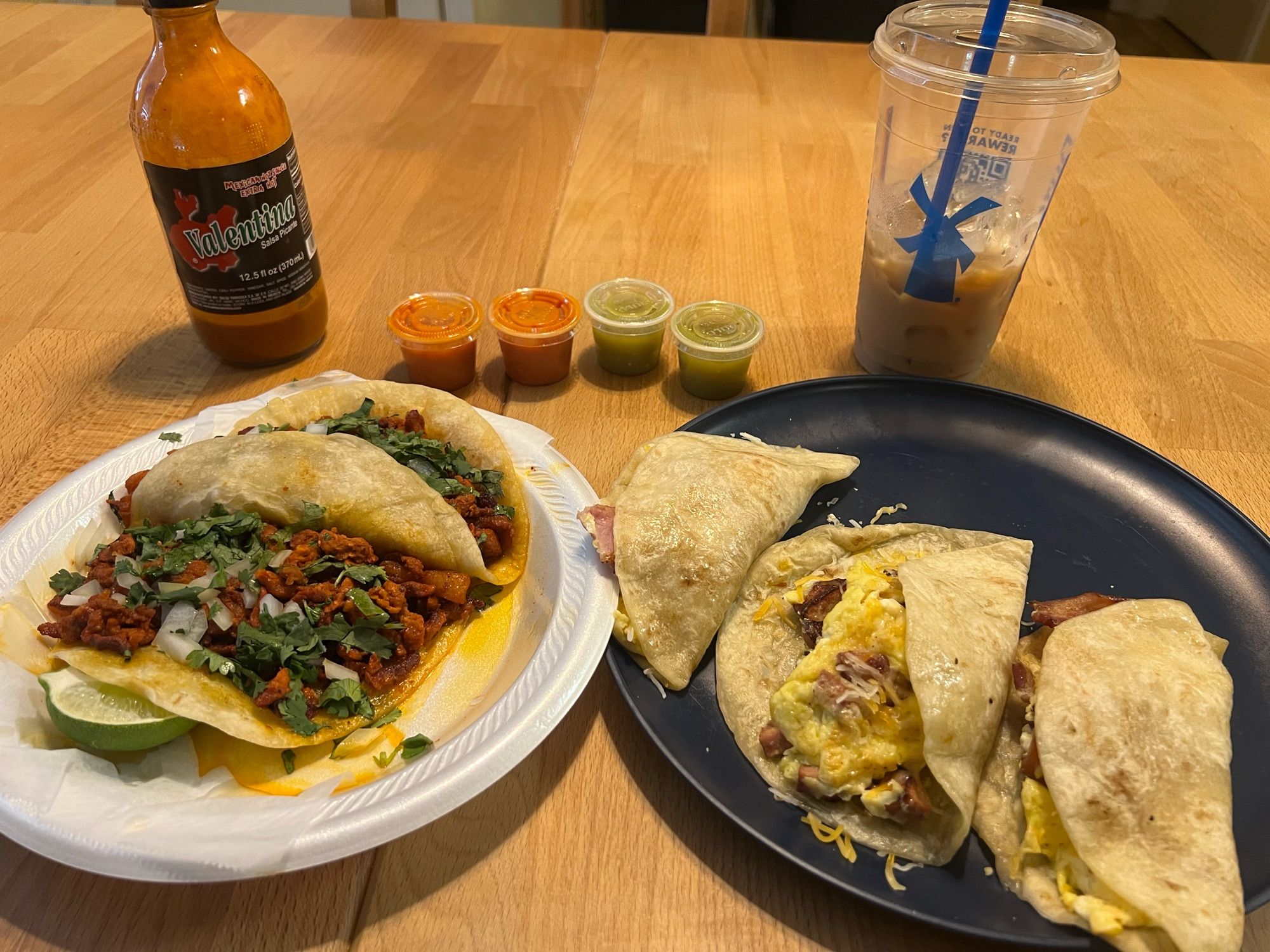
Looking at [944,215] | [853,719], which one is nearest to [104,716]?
[853,719]

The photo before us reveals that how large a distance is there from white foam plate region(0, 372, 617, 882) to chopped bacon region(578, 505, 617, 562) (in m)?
0.03

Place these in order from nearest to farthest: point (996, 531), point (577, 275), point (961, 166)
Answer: point (996, 531) < point (961, 166) < point (577, 275)

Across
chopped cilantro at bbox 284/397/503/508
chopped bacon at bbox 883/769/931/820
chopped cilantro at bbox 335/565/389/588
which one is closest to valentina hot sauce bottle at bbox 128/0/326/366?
chopped cilantro at bbox 284/397/503/508

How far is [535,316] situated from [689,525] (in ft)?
2.58

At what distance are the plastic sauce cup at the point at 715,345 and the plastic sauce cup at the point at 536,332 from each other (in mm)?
272

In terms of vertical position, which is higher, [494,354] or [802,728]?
[802,728]

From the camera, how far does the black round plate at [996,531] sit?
111 cm

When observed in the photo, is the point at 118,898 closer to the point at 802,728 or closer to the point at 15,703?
the point at 15,703

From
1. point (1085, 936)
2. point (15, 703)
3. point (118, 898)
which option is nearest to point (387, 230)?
point (15, 703)

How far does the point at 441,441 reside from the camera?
5.54 feet

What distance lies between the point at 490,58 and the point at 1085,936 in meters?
3.90

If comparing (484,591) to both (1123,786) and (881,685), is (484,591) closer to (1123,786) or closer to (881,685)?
(881,685)

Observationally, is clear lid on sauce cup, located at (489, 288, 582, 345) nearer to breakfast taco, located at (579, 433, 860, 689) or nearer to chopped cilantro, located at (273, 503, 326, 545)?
breakfast taco, located at (579, 433, 860, 689)

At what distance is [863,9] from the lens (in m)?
5.61
